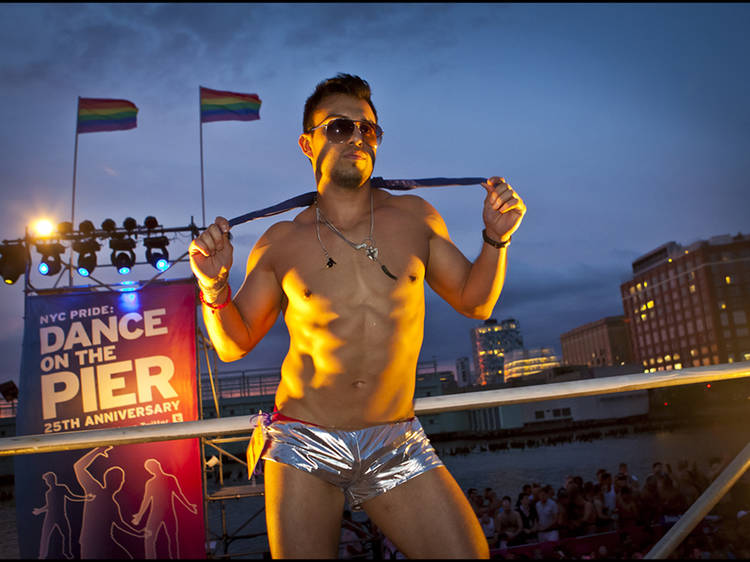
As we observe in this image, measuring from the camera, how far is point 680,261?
97375mm

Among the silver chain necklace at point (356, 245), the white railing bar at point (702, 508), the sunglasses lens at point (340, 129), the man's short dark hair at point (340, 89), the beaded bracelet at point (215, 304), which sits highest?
the man's short dark hair at point (340, 89)

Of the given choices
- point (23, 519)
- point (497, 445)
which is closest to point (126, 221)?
point (23, 519)

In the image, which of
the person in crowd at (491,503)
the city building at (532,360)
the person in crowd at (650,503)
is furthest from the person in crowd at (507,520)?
the city building at (532,360)

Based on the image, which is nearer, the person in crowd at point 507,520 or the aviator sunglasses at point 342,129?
the aviator sunglasses at point 342,129

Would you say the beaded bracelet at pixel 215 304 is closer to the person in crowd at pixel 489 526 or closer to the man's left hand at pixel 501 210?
the man's left hand at pixel 501 210

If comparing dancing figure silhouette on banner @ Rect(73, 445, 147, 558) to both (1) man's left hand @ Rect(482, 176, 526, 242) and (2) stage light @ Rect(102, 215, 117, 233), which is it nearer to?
(2) stage light @ Rect(102, 215, 117, 233)

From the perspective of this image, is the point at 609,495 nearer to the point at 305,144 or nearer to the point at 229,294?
the point at 305,144

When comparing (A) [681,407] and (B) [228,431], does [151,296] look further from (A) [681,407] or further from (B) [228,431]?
(A) [681,407]

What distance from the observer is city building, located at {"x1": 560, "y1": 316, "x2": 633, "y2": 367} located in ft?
425

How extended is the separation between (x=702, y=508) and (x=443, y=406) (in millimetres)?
921

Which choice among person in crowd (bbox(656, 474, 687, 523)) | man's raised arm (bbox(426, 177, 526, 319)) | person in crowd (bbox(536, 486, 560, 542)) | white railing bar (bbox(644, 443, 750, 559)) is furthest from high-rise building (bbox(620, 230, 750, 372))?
man's raised arm (bbox(426, 177, 526, 319))

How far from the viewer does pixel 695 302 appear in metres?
93.8

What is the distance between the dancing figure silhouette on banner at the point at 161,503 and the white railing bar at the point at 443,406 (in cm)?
712

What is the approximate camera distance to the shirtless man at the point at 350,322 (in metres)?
1.73
